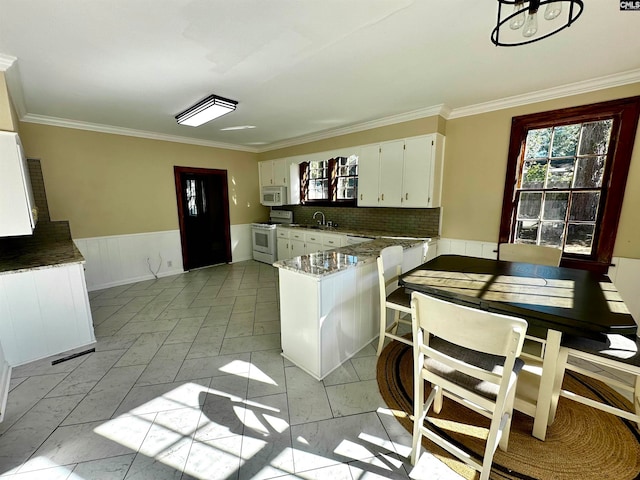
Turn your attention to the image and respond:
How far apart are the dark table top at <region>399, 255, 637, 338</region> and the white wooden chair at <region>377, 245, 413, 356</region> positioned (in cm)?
27

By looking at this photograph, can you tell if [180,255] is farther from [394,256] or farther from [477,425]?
[477,425]

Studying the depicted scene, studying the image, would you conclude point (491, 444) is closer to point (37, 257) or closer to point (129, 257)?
point (37, 257)

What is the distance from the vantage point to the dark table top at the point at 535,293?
1.31 meters

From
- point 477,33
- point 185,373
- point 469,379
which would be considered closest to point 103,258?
point 185,373

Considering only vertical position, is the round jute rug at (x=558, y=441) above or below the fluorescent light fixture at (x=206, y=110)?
below

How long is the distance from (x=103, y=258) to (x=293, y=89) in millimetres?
3871

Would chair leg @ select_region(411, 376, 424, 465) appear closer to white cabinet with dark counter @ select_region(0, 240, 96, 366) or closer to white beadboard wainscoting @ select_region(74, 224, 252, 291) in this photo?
white cabinet with dark counter @ select_region(0, 240, 96, 366)

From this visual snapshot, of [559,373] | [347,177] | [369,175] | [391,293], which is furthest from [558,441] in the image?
[347,177]

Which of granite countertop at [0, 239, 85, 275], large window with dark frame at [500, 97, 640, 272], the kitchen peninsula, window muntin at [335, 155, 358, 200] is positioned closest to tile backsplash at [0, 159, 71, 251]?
granite countertop at [0, 239, 85, 275]

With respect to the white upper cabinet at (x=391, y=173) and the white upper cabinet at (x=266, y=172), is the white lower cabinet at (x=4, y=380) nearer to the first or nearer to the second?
the white upper cabinet at (x=391, y=173)

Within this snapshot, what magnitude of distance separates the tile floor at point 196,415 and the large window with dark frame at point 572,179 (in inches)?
97.1

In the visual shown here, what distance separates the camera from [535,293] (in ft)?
5.35

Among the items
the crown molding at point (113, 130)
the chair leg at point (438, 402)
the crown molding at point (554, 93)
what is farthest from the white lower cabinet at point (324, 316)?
the crown molding at point (113, 130)

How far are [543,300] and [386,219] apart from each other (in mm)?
2840
